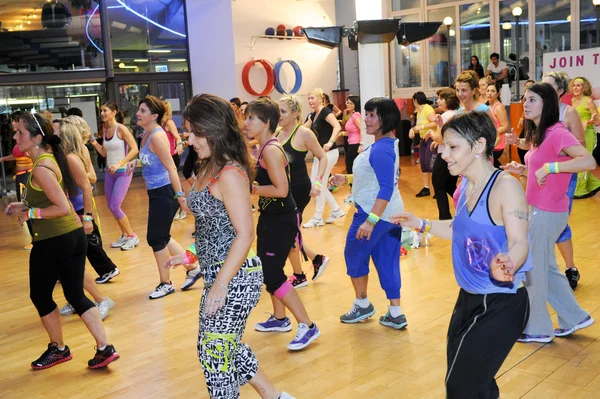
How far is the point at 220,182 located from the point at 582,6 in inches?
643

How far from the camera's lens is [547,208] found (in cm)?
409

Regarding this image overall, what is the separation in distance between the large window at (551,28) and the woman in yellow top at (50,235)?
15.2 m

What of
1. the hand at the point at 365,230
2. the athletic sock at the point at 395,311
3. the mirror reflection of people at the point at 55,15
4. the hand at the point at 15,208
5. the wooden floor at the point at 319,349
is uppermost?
the mirror reflection of people at the point at 55,15

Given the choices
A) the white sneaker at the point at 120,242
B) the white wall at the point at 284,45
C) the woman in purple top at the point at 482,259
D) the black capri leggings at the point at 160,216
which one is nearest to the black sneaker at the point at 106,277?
the black capri leggings at the point at 160,216

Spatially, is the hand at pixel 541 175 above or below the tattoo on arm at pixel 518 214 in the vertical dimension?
below

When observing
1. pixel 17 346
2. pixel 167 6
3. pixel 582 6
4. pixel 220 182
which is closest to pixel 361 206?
pixel 220 182

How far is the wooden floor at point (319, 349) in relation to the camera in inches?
144

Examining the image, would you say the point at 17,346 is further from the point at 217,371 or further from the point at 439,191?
the point at 439,191

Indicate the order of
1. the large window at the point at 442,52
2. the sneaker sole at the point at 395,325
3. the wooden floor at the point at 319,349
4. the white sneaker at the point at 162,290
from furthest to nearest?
the large window at the point at 442,52
the white sneaker at the point at 162,290
the sneaker sole at the point at 395,325
the wooden floor at the point at 319,349

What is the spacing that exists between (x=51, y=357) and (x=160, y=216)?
1637 millimetres

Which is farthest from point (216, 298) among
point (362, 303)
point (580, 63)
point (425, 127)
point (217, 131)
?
point (580, 63)

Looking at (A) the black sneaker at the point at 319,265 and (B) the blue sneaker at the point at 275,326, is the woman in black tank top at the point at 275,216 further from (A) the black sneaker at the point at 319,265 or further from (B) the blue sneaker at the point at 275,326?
(A) the black sneaker at the point at 319,265

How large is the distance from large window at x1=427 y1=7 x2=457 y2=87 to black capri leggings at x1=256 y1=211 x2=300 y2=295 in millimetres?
15653

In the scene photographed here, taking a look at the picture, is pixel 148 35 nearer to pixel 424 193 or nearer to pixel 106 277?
pixel 424 193
